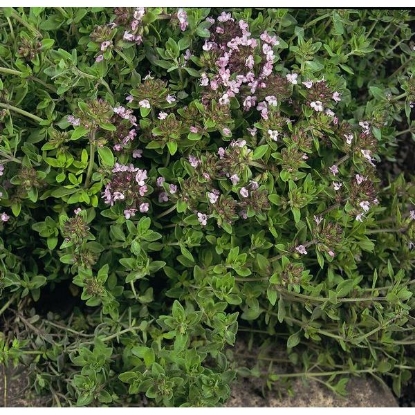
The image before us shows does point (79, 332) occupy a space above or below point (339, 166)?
below

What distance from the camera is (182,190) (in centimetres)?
209

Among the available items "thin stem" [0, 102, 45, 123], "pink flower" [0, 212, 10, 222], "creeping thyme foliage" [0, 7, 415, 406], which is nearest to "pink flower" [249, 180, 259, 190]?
"creeping thyme foliage" [0, 7, 415, 406]

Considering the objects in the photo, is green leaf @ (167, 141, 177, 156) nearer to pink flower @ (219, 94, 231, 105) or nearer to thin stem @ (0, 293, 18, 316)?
pink flower @ (219, 94, 231, 105)

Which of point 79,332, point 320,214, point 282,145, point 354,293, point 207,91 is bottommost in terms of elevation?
point 79,332

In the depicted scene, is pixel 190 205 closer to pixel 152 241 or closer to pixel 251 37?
pixel 152 241

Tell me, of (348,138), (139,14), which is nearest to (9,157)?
(139,14)

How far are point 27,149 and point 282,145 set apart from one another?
86 cm

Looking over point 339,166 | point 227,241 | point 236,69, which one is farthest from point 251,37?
point 227,241

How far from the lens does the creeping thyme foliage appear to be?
6.74 ft

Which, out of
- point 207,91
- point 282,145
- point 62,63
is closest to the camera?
point 62,63

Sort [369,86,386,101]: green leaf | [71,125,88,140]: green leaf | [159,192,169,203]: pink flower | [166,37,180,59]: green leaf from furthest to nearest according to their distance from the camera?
[369,86,386,101]: green leaf, [159,192,169,203]: pink flower, [166,37,180,59]: green leaf, [71,125,88,140]: green leaf

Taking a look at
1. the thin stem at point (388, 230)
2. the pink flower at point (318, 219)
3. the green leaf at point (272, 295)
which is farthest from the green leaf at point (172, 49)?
the thin stem at point (388, 230)

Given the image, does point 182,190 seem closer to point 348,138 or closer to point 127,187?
point 127,187

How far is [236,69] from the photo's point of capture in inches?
82.4
